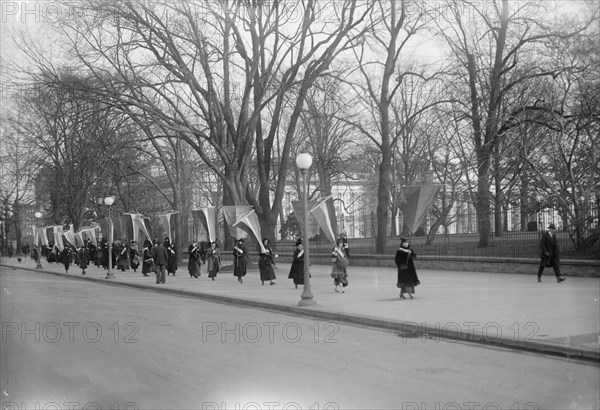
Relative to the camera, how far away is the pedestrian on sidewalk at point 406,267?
54.0 feet

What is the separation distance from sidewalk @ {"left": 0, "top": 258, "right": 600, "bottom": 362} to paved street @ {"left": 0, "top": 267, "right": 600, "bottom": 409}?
1.51 feet

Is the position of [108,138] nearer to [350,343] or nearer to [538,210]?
[538,210]

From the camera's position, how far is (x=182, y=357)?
9383 millimetres

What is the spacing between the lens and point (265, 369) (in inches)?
337

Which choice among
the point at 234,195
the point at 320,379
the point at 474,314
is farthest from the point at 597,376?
the point at 234,195

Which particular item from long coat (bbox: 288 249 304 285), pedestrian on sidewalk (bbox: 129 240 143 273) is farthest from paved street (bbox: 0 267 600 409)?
pedestrian on sidewalk (bbox: 129 240 143 273)

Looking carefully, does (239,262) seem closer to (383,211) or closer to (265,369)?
(383,211)

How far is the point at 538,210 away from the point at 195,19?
15.4 m

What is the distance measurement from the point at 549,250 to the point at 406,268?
501 centimetres

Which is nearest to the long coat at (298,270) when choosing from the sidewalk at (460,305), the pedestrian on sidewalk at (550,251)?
the sidewalk at (460,305)

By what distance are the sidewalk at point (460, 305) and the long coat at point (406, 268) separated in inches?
24.0

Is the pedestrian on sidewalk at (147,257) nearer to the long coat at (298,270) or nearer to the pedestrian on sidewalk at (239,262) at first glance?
the pedestrian on sidewalk at (239,262)

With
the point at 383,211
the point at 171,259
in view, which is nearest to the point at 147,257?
the point at 171,259

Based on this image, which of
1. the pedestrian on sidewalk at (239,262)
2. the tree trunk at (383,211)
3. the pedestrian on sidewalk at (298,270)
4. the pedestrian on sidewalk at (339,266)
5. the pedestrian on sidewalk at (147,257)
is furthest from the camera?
the pedestrian on sidewalk at (147,257)
